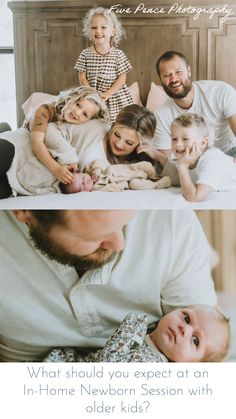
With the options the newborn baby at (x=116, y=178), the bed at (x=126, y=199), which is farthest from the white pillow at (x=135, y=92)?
the newborn baby at (x=116, y=178)

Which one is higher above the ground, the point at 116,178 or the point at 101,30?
the point at 101,30

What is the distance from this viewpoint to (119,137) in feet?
6.66

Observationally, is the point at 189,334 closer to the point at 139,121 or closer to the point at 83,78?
the point at 139,121

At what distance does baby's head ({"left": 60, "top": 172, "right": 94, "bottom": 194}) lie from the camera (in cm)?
203

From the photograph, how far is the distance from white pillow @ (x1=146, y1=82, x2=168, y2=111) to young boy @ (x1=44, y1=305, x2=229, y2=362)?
704 mm

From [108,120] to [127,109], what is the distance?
8 cm

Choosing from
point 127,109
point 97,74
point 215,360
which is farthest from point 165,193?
point 215,360

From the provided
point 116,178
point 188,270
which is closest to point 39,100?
point 116,178

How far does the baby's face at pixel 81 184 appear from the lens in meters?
2.03

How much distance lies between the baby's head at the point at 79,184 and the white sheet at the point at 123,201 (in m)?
0.02

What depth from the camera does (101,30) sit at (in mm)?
1974

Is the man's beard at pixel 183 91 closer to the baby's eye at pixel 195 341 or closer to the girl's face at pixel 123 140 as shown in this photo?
the girl's face at pixel 123 140

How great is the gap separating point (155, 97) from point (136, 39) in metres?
0.20
